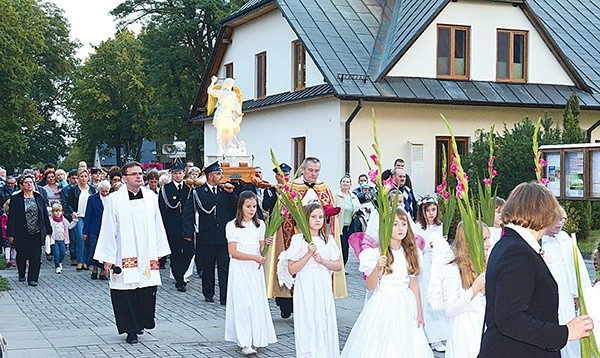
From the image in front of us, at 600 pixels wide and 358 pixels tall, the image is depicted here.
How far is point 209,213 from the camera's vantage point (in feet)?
43.4

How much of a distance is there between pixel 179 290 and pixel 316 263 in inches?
249

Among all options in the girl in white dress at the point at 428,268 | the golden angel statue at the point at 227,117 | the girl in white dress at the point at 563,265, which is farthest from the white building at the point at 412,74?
the girl in white dress at the point at 563,265

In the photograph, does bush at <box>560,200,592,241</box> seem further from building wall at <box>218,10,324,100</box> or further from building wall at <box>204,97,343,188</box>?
building wall at <box>218,10,324,100</box>

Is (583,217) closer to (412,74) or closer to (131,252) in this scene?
(412,74)

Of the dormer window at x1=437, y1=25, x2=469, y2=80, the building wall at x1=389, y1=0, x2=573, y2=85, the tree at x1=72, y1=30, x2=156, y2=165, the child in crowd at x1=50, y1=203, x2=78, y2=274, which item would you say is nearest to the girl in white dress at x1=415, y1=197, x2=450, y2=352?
the child in crowd at x1=50, y1=203, x2=78, y2=274

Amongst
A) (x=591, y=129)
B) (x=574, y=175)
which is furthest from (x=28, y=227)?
(x=591, y=129)

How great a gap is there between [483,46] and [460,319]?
20.4 m

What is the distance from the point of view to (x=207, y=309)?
12.6 metres

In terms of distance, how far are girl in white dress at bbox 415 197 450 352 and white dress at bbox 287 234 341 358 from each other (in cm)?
125

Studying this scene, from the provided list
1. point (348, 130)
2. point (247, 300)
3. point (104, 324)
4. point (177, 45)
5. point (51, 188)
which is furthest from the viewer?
point (177, 45)

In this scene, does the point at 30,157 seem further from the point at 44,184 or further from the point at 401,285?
the point at 401,285

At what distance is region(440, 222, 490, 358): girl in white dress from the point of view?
647 centimetres

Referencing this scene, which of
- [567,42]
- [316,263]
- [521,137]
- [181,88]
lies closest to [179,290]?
[316,263]

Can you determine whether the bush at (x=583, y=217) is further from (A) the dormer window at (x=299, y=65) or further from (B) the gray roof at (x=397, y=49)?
(A) the dormer window at (x=299, y=65)
